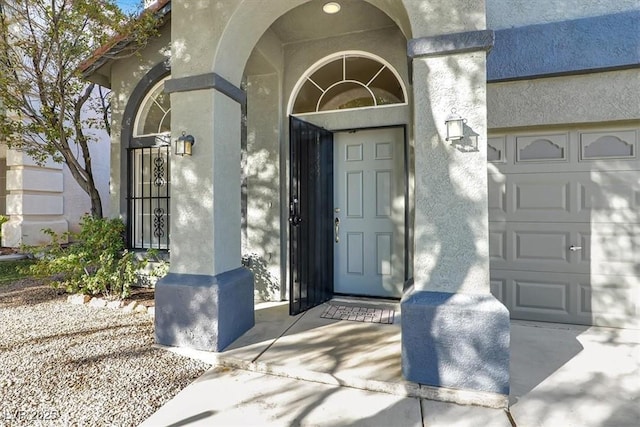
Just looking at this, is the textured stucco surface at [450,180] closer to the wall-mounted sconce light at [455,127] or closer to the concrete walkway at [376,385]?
the wall-mounted sconce light at [455,127]

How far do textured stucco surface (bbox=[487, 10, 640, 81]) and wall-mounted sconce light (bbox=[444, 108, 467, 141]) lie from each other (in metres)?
1.96

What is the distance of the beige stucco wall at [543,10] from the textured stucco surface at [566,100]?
0.74m

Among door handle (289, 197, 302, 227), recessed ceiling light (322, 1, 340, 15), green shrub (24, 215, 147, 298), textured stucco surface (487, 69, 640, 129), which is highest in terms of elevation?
recessed ceiling light (322, 1, 340, 15)

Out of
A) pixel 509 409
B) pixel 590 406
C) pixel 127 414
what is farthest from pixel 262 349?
pixel 590 406

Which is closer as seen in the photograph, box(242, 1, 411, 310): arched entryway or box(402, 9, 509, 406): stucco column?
box(402, 9, 509, 406): stucco column

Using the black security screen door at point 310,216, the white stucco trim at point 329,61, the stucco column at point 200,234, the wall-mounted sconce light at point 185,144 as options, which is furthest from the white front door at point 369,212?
the wall-mounted sconce light at point 185,144

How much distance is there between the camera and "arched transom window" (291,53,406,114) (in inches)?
186

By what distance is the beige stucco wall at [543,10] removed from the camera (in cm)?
383

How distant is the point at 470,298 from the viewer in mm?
2613

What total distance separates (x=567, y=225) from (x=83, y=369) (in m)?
5.34

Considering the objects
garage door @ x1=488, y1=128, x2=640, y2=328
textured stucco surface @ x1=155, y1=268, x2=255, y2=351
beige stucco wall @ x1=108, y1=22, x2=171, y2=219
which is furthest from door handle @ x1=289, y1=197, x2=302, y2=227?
beige stucco wall @ x1=108, y1=22, x2=171, y2=219

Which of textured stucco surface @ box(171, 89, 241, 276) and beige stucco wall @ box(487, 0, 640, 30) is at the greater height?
beige stucco wall @ box(487, 0, 640, 30)

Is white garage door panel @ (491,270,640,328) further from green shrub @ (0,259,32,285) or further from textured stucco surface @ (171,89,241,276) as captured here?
green shrub @ (0,259,32,285)

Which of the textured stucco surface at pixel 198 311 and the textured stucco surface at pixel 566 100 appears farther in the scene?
the textured stucco surface at pixel 566 100
